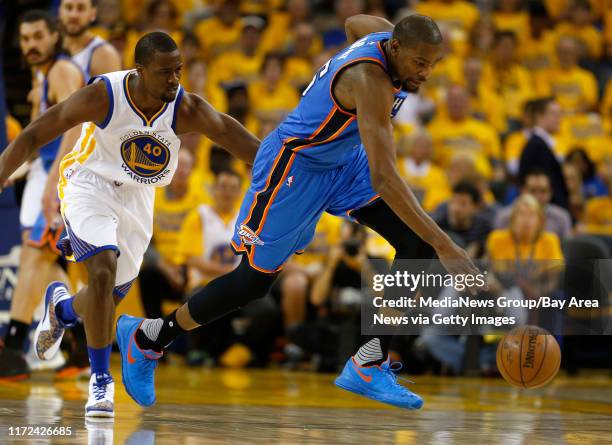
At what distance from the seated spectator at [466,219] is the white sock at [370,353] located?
4331mm

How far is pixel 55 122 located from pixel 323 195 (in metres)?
1.40

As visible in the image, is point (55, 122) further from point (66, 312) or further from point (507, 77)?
point (507, 77)

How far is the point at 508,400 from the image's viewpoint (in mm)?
7281

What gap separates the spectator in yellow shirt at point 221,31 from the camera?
550 inches

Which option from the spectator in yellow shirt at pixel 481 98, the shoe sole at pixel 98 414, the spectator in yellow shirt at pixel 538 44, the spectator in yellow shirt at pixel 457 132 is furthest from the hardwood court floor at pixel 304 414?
the spectator in yellow shirt at pixel 538 44

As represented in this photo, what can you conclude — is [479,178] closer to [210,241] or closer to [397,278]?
[210,241]

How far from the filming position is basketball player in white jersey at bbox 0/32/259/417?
5566mm

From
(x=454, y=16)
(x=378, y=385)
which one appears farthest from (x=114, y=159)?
→ (x=454, y=16)

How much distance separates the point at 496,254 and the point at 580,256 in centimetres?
71

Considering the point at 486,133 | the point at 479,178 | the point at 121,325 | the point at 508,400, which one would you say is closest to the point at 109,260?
the point at 121,325

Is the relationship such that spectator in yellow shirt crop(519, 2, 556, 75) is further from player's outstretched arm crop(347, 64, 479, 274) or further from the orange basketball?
player's outstretched arm crop(347, 64, 479, 274)

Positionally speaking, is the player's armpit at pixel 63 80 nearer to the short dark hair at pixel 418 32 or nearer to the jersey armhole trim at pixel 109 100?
the jersey armhole trim at pixel 109 100

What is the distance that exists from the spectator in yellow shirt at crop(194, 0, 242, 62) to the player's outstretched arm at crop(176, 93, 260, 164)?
810 cm

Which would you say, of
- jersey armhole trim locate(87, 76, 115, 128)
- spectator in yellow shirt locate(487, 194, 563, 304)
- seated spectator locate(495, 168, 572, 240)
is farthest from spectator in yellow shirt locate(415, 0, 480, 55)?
jersey armhole trim locate(87, 76, 115, 128)
